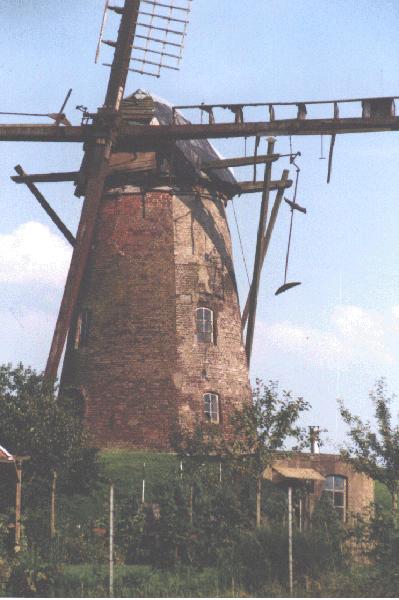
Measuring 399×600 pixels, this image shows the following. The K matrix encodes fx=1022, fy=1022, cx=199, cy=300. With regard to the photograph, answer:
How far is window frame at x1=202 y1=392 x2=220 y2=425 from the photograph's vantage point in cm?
2633

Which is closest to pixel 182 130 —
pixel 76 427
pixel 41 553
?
pixel 76 427

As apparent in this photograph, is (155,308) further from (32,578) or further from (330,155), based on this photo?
(32,578)

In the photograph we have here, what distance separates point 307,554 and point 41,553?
4.75 metres

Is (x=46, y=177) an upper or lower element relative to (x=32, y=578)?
upper

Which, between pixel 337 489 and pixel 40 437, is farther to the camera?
pixel 337 489

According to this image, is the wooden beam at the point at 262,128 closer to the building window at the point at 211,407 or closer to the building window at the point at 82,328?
the building window at the point at 82,328

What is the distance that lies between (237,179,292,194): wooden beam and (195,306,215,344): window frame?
3968 millimetres

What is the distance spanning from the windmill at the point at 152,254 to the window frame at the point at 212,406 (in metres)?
0.04

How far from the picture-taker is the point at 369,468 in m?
23.4

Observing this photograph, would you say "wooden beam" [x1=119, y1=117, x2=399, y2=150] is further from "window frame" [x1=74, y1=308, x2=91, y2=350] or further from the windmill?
"window frame" [x1=74, y1=308, x2=91, y2=350]

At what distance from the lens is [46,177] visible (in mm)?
27844

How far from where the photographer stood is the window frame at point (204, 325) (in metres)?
26.8

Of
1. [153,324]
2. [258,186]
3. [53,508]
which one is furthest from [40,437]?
[258,186]

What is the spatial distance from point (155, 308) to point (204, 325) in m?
1.55
